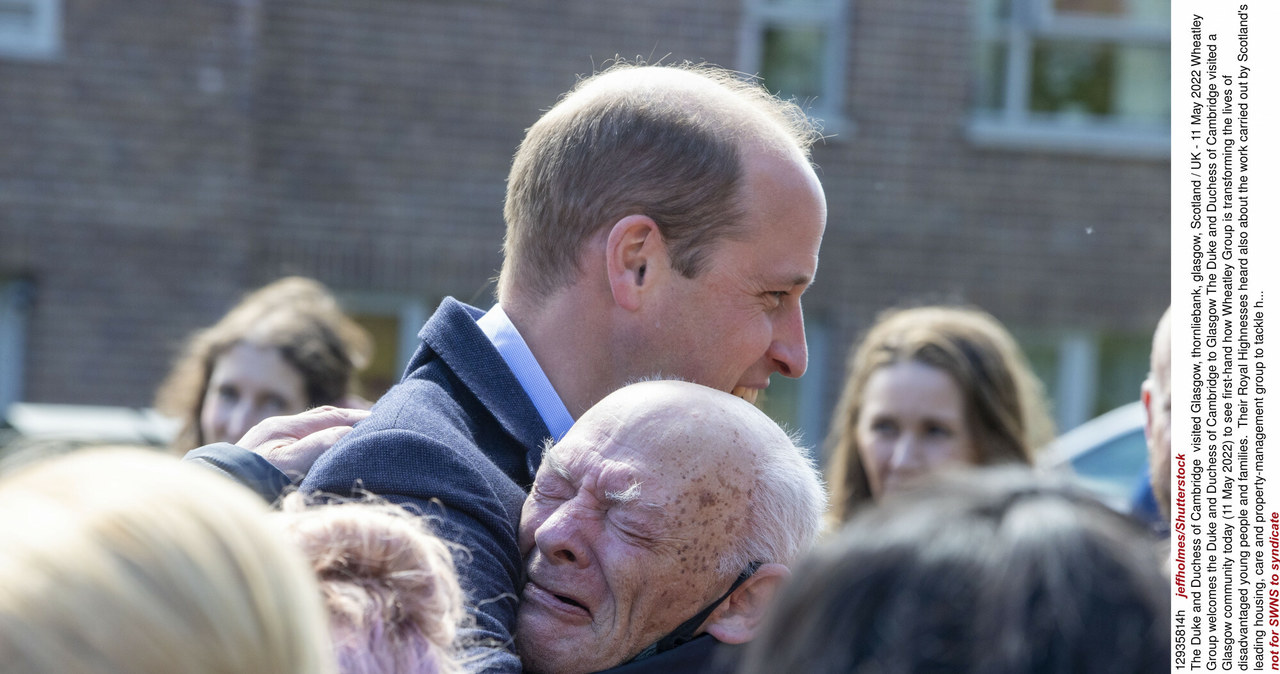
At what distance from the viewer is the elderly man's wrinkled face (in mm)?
1913

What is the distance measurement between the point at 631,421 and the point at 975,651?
1.09 metres

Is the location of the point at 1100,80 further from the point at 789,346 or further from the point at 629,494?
the point at 629,494

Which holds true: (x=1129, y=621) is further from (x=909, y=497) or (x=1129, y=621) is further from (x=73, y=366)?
(x=73, y=366)

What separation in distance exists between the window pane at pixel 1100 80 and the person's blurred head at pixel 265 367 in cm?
691

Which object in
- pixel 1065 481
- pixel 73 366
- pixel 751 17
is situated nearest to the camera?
pixel 1065 481

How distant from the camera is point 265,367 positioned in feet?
16.0

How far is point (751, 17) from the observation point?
952 centimetres

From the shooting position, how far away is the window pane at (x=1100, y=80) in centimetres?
1023

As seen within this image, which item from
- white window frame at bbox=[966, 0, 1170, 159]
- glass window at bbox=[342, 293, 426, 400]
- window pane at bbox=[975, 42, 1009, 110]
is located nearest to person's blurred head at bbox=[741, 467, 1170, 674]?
glass window at bbox=[342, 293, 426, 400]

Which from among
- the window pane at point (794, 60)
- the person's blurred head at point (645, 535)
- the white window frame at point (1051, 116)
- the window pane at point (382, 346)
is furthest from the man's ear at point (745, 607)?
the white window frame at point (1051, 116)

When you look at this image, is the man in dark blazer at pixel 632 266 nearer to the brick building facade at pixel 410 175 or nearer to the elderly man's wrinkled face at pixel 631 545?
the elderly man's wrinkled face at pixel 631 545

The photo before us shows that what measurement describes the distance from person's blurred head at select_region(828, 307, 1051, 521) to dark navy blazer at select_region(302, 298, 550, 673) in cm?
262

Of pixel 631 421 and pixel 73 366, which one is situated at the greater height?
pixel 631 421
